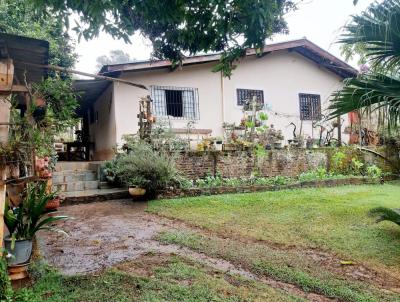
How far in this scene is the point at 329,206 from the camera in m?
6.91

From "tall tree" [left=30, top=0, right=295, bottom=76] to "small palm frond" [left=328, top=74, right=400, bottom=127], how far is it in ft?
3.69

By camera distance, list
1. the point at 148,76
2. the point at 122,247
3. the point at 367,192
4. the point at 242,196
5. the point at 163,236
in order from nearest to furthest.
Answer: the point at 122,247 < the point at 163,236 < the point at 242,196 < the point at 367,192 < the point at 148,76

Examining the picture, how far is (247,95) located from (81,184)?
7.02 meters

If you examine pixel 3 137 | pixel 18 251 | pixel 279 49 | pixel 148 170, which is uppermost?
pixel 279 49

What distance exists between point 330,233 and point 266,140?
635 centimetres

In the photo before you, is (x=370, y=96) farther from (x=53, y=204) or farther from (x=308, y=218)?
(x=53, y=204)

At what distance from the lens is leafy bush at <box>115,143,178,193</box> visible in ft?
25.3

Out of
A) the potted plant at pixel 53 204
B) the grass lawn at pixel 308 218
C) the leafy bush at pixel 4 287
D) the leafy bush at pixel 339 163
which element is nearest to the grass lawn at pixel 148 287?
the leafy bush at pixel 4 287

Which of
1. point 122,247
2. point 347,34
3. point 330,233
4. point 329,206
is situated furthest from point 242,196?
point 347,34

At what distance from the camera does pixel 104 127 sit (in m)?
12.8

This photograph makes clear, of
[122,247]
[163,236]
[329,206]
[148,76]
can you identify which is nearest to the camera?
[122,247]

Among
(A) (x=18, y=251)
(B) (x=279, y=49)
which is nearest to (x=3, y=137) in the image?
(A) (x=18, y=251)

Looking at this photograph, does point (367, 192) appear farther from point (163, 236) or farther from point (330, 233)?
point (163, 236)

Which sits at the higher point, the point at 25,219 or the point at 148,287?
the point at 25,219
